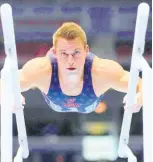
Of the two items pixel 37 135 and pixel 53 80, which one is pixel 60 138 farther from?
pixel 53 80

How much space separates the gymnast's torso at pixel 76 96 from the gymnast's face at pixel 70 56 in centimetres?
4

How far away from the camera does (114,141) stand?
4.60 meters

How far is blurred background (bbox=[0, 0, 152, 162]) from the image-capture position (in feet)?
13.6

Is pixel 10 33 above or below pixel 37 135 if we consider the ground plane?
above

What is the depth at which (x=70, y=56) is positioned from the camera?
2.46 metres

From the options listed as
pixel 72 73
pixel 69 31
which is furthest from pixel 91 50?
pixel 69 31

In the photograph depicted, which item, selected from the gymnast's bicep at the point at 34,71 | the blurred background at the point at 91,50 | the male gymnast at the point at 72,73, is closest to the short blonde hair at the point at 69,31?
the male gymnast at the point at 72,73

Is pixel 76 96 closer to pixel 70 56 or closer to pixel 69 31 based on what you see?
pixel 70 56

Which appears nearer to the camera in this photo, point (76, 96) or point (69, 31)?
point (69, 31)

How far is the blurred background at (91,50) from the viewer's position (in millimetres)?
4141

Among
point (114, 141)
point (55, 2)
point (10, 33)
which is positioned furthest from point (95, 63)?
point (114, 141)

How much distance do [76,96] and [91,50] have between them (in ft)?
5.04

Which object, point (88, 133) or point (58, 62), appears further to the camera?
point (88, 133)

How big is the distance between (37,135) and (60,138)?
19 centimetres
